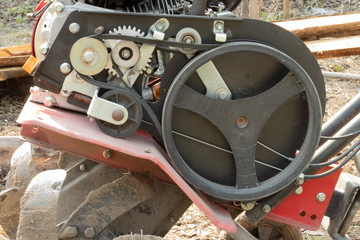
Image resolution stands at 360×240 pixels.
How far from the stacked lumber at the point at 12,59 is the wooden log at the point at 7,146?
1007mm

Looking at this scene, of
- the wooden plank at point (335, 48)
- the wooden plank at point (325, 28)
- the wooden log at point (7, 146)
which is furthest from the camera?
the wooden plank at point (325, 28)

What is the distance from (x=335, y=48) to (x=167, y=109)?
2059mm

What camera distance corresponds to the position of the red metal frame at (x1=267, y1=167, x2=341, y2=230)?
2398mm

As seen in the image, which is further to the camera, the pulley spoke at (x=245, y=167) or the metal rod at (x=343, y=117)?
the metal rod at (x=343, y=117)

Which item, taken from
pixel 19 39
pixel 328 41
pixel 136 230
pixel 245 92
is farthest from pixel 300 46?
pixel 19 39

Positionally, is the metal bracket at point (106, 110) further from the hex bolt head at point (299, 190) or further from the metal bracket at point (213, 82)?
the hex bolt head at point (299, 190)

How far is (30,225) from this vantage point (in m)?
1.99

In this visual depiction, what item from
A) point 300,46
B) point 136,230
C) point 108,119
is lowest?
point 136,230

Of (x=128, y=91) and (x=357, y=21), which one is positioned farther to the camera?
(x=357, y=21)

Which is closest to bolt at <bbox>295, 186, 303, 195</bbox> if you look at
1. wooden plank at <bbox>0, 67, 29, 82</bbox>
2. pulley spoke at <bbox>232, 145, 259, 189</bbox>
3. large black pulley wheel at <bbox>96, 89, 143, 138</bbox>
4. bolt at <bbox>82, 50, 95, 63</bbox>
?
pulley spoke at <bbox>232, 145, 259, 189</bbox>

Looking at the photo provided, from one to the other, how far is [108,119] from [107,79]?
0.56 feet

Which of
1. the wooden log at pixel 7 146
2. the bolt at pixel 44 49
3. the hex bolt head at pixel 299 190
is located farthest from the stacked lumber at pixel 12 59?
the hex bolt head at pixel 299 190

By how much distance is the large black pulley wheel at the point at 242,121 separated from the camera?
2.02m

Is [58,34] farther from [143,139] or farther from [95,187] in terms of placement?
[95,187]
